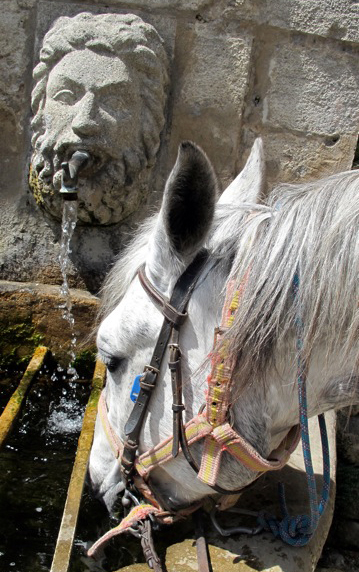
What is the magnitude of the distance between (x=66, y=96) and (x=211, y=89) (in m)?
0.58

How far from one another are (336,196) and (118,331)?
1.78 feet

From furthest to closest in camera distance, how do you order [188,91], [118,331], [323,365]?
[188,91]
[118,331]
[323,365]

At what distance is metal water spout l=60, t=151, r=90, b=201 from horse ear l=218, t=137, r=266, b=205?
73 centimetres

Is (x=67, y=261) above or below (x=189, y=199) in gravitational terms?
below

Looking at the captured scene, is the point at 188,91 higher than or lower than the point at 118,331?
higher

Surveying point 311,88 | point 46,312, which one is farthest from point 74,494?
point 311,88

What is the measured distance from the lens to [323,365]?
46.8 inches

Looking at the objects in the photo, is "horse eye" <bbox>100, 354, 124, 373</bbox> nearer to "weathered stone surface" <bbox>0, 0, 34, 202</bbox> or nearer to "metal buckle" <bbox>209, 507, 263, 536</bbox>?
"metal buckle" <bbox>209, 507, 263, 536</bbox>

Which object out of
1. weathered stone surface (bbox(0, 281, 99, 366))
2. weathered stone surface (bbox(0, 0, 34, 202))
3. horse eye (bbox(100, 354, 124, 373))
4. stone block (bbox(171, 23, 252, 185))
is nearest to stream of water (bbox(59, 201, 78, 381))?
weathered stone surface (bbox(0, 281, 99, 366))

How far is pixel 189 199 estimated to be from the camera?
1.13 meters

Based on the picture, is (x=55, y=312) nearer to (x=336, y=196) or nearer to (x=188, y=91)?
(x=188, y=91)

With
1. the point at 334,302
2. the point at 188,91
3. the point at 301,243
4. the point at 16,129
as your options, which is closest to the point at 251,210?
the point at 301,243

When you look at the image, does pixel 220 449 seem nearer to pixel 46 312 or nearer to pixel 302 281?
pixel 302 281

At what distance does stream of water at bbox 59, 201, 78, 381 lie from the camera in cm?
220
